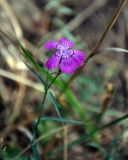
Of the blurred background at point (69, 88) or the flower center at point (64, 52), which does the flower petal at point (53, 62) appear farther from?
the blurred background at point (69, 88)

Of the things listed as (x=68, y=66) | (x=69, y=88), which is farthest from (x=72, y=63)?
(x=69, y=88)

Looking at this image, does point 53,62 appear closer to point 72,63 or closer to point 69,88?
point 72,63

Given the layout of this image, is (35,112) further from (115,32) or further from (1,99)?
(115,32)

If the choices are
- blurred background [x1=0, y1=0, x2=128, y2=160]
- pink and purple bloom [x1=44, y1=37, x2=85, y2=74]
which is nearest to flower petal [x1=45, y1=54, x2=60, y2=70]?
pink and purple bloom [x1=44, y1=37, x2=85, y2=74]

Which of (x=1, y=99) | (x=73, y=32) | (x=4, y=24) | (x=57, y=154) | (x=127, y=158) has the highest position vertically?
(x=4, y=24)

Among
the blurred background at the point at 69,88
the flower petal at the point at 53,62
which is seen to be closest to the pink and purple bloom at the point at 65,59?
the flower petal at the point at 53,62

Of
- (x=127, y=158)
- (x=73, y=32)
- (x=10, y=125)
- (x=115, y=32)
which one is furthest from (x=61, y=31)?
(x=127, y=158)

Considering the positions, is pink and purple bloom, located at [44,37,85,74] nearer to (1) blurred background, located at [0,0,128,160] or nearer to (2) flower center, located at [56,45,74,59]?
(2) flower center, located at [56,45,74,59]
